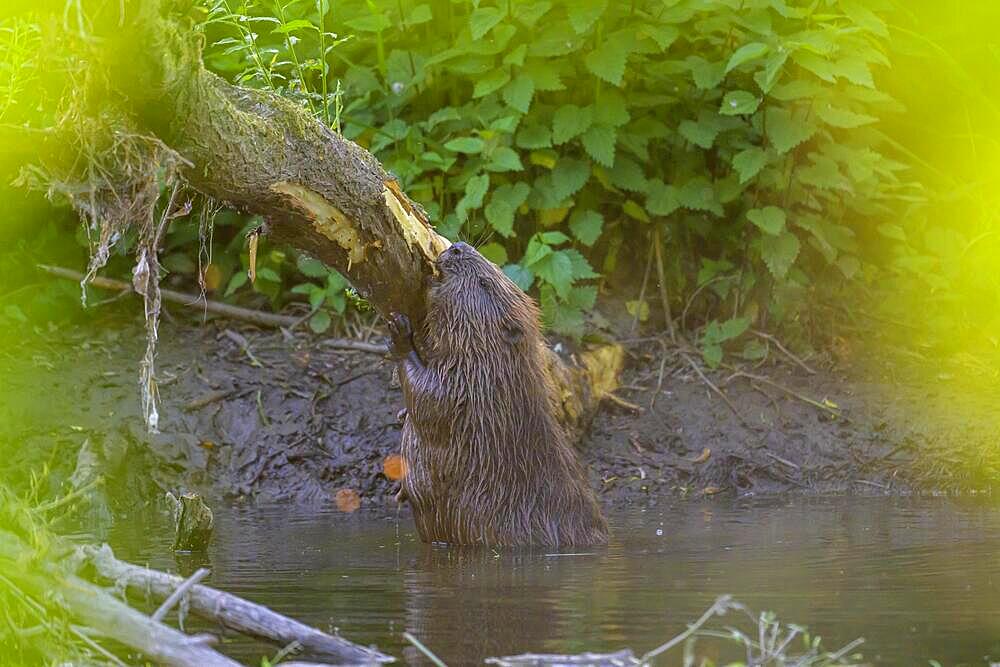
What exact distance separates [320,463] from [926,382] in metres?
3.57

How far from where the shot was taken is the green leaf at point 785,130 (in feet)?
24.7

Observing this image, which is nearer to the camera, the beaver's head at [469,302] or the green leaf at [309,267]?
the beaver's head at [469,302]

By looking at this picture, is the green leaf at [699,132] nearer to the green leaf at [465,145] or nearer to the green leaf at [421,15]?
the green leaf at [465,145]

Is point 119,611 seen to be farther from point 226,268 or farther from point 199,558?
point 226,268

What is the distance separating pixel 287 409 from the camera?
7.68 m

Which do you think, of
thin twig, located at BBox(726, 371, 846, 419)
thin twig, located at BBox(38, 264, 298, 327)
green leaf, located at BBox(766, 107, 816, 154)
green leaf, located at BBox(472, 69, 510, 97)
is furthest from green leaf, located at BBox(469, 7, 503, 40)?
thin twig, located at BBox(726, 371, 846, 419)

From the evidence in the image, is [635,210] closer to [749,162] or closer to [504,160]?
[749,162]

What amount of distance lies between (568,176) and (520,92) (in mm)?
623

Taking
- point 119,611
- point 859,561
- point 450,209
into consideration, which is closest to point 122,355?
point 450,209

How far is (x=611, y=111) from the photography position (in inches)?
308

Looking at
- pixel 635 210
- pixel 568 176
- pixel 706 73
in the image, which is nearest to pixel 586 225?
pixel 568 176

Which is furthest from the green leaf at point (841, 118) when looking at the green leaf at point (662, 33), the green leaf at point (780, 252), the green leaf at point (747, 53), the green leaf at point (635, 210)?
the green leaf at point (635, 210)

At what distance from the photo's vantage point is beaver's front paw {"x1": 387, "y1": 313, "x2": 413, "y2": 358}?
231 inches

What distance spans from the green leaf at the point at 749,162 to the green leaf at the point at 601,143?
70 centimetres
